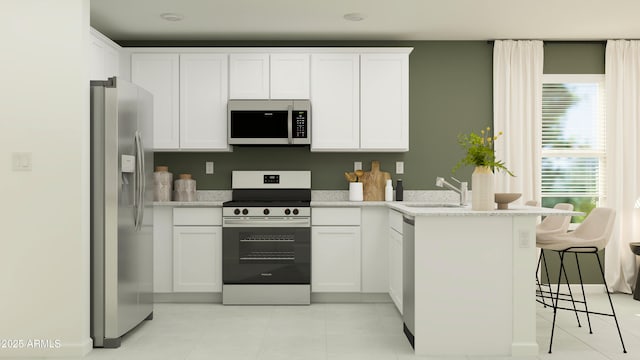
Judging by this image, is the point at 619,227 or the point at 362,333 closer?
the point at 362,333

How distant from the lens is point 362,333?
3967 millimetres

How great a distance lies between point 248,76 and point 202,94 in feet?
1.55

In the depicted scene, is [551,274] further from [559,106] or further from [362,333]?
[362,333]

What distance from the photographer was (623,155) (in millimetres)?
5371

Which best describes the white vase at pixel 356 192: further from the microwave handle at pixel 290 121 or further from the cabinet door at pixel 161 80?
the cabinet door at pixel 161 80

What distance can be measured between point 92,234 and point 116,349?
0.79m

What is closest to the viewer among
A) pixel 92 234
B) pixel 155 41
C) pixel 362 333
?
pixel 92 234

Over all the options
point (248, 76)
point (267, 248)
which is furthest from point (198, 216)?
point (248, 76)

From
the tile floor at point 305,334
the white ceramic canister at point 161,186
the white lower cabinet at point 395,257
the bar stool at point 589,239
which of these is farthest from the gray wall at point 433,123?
the bar stool at point 589,239

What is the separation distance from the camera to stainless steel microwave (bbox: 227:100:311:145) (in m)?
5.03

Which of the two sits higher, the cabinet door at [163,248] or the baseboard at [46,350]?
the cabinet door at [163,248]

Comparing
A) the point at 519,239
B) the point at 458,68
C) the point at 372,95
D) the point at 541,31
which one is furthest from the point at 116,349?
the point at 541,31

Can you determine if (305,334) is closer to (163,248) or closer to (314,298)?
(314,298)

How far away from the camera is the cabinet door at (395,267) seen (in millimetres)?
4242
